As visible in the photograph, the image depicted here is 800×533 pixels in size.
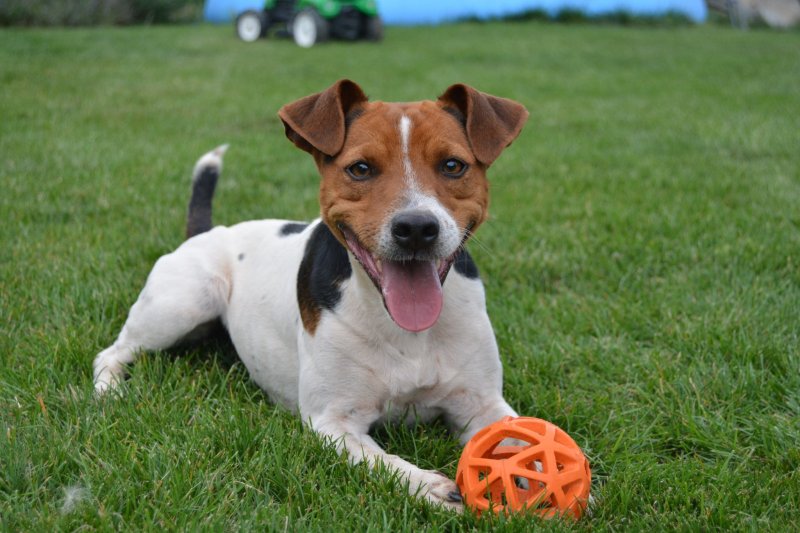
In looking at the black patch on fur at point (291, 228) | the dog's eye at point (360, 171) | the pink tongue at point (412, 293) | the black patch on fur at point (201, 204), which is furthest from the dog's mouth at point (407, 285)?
the black patch on fur at point (201, 204)

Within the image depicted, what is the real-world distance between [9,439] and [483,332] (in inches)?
82.1

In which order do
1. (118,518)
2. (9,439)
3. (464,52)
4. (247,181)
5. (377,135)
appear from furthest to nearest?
(464,52), (247,181), (377,135), (9,439), (118,518)

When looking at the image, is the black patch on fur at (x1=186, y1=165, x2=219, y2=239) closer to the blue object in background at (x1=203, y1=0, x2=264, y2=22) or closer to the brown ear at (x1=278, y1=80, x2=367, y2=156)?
the brown ear at (x1=278, y1=80, x2=367, y2=156)

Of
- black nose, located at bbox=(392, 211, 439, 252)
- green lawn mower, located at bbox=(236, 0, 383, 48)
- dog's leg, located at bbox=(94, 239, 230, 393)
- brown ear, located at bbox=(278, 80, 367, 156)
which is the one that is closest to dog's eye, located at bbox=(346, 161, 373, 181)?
brown ear, located at bbox=(278, 80, 367, 156)

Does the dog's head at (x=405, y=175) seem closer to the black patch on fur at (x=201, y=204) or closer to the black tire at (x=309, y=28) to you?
the black patch on fur at (x=201, y=204)

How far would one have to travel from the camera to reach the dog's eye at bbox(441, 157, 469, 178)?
3.69 m

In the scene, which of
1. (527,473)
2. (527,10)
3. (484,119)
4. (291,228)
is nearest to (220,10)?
(527,10)

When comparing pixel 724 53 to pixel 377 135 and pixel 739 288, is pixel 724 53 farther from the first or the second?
pixel 377 135

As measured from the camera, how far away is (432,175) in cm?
363

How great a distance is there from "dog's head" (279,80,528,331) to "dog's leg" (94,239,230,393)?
1.19 meters

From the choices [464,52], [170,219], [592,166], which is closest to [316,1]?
[464,52]

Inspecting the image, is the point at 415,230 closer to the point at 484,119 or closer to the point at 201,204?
the point at 484,119

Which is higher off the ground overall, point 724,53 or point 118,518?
point 118,518

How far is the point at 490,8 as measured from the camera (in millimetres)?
27391
